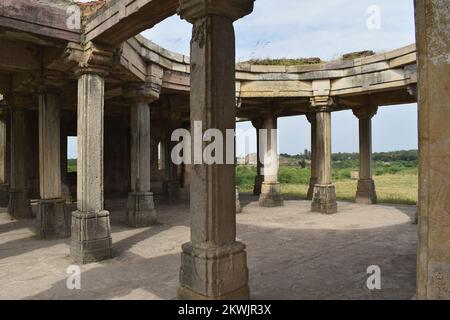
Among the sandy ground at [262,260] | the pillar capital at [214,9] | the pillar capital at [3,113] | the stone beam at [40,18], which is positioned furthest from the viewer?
the pillar capital at [3,113]

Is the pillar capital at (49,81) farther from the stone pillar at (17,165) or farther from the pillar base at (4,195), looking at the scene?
the pillar base at (4,195)

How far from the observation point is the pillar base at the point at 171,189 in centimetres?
1432

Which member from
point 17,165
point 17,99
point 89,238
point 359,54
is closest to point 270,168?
point 359,54

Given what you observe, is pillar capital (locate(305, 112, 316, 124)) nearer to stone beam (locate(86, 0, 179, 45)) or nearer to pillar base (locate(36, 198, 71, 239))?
stone beam (locate(86, 0, 179, 45))

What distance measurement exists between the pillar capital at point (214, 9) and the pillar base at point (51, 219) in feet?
18.6

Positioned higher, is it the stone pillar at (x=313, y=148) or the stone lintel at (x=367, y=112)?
the stone lintel at (x=367, y=112)

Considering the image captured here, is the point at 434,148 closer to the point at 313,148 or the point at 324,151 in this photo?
the point at 324,151

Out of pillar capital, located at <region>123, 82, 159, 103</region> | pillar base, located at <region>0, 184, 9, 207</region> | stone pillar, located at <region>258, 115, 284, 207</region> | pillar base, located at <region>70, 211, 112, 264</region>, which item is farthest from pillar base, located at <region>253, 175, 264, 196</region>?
pillar base, located at <region>70, 211, 112, 264</region>

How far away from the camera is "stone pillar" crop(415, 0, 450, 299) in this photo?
2008mm

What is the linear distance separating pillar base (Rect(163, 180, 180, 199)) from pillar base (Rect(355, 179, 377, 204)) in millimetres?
7568

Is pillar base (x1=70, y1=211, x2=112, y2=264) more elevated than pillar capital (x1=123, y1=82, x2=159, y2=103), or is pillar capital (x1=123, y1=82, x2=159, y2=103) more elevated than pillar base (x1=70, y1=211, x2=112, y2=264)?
pillar capital (x1=123, y1=82, x2=159, y2=103)

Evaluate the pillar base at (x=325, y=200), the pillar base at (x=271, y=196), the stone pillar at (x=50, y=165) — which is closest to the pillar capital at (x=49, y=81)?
the stone pillar at (x=50, y=165)

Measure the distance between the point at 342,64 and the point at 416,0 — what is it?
9.42 meters

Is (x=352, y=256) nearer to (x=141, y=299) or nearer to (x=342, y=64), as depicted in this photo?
(x=141, y=299)
